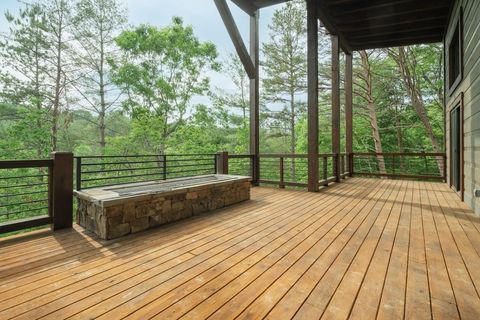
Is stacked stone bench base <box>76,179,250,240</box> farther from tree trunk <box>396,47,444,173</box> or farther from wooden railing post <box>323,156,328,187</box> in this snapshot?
tree trunk <box>396,47,444,173</box>

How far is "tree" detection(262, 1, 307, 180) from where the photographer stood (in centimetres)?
1236

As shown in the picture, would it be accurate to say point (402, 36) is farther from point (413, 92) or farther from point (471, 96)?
point (471, 96)

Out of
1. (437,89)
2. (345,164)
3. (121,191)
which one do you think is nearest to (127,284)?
(121,191)

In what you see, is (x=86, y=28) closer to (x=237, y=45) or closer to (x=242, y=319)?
(x=237, y=45)

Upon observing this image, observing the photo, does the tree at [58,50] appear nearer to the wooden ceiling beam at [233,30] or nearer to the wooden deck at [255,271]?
the wooden ceiling beam at [233,30]

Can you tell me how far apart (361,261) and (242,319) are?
1.15m

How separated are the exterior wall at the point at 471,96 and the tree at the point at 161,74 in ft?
32.1

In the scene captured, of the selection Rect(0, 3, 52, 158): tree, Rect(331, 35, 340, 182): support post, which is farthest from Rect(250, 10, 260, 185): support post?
Rect(0, 3, 52, 158): tree

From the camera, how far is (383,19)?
19.1 feet

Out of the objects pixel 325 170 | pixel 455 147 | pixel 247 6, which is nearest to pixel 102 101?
pixel 247 6

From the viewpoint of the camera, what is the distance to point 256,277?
5.56 ft

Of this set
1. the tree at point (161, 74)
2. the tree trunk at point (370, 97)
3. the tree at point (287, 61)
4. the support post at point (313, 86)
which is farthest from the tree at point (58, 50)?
the tree trunk at point (370, 97)

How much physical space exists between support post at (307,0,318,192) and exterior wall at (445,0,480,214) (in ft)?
7.45

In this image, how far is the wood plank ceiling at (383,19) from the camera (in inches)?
206
